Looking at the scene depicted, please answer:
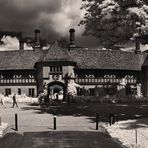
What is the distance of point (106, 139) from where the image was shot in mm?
19781

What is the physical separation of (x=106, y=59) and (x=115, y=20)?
3643 centimetres

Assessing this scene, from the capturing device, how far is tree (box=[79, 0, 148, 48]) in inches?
1162

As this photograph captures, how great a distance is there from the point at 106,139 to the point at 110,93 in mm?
45232

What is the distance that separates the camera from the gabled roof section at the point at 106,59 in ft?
213

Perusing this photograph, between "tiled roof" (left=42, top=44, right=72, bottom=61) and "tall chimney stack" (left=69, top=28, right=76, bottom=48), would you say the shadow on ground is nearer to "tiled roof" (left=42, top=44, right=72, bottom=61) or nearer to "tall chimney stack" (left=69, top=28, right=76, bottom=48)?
"tiled roof" (left=42, top=44, right=72, bottom=61)

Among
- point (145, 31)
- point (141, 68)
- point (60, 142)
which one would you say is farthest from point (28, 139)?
point (141, 68)

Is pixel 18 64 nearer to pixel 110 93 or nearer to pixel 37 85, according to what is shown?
pixel 37 85

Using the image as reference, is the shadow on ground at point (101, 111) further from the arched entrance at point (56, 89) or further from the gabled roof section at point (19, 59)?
the gabled roof section at point (19, 59)

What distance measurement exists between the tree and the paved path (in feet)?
34.0

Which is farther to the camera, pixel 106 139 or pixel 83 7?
pixel 83 7

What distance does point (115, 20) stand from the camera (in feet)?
101

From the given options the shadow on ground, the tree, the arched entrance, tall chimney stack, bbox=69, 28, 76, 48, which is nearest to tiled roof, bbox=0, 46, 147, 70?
tall chimney stack, bbox=69, 28, 76, 48

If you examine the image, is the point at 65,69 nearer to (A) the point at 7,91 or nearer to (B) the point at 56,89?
(B) the point at 56,89

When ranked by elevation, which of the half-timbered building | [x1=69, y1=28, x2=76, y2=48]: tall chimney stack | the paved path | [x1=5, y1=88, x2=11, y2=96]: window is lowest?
the paved path
